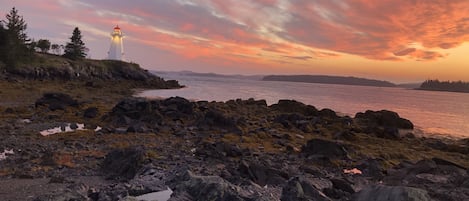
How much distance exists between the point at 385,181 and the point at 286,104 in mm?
40287

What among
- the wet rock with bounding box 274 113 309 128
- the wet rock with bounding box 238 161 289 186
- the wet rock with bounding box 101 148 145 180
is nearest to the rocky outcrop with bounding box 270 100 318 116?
the wet rock with bounding box 274 113 309 128

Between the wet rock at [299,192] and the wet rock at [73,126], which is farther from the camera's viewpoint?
the wet rock at [73,126]

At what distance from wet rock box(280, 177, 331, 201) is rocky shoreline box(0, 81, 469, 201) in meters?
0.04

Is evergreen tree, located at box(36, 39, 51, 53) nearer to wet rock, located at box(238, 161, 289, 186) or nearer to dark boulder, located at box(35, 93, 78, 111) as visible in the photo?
dark boulder, located at box(35, 93, 78, 111)

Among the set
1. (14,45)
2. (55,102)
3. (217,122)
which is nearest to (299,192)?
(217,122)

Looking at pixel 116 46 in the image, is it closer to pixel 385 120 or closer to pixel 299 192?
pixel 385 120

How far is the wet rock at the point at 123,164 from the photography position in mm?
16828

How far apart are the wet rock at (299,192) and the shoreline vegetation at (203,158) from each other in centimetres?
5

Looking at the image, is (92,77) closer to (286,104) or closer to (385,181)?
(286,104)

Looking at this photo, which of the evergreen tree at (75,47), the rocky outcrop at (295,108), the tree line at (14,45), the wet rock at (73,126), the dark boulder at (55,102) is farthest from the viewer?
the evergreen tree at (75,47)

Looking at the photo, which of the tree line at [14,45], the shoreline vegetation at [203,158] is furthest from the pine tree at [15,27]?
the shoreline vegetation at [203,158]

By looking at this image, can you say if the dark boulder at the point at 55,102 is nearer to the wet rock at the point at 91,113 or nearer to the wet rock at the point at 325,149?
the wet rock at the point at 91,113

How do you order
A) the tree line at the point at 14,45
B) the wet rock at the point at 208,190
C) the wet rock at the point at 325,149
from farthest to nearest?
the tree line at the point at 14,45, the wet rock at the point at 325,149, the wet rock at the point at 208,190

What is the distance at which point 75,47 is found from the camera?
395 feet
